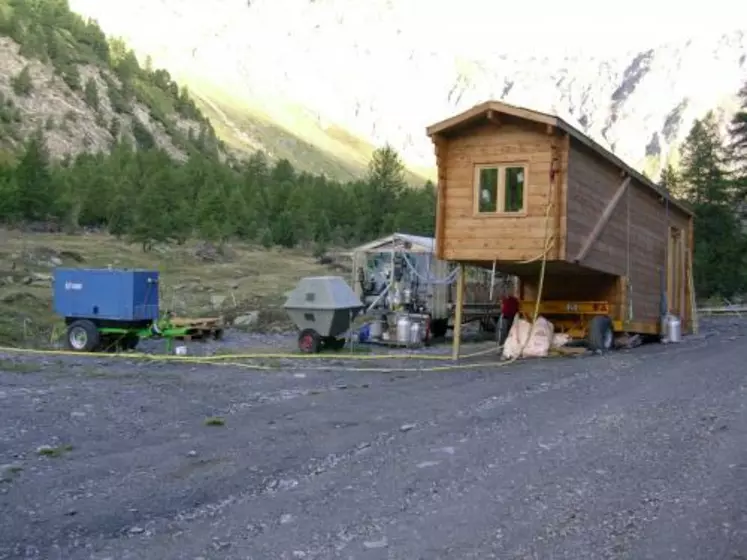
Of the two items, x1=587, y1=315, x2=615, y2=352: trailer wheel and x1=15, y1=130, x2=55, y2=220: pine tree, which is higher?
x1=15, y1=130, x2=55, y2=220: pine tree

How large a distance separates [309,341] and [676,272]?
1125cm

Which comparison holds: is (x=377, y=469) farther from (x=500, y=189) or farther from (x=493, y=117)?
(x=493, y=117)

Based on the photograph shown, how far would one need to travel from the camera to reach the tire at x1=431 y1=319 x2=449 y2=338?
2244cm

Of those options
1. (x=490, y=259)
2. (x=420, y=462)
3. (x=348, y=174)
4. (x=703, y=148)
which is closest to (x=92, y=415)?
(x=420, y=462)

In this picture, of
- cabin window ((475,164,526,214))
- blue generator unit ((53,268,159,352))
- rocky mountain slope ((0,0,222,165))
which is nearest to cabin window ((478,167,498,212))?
cabin window ((475,164,526,214))

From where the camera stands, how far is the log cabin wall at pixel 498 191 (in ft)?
51.7

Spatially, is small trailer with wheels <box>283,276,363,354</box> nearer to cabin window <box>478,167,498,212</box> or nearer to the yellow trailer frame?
cabin window <box>478,167,498,212</box>

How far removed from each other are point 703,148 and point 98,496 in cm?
4227

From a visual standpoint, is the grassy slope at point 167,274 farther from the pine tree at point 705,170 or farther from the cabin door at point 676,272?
the pine tree at point 705,170

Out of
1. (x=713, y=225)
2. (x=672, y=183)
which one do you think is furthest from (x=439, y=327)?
(x=672, y=183)

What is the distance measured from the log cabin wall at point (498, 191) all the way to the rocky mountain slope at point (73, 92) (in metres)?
71.5

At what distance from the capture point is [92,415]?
9836mm

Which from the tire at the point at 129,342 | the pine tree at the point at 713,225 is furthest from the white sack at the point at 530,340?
the pine tree at the point at 713,225

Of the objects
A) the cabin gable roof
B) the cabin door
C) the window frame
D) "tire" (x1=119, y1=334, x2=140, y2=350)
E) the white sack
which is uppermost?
the cabin gable roof
